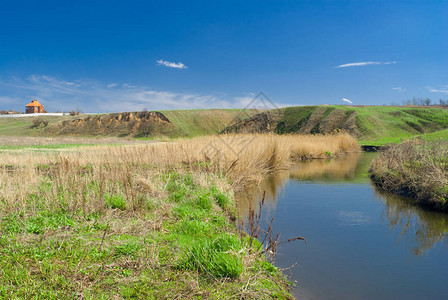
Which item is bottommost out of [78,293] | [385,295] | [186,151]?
[385,295]

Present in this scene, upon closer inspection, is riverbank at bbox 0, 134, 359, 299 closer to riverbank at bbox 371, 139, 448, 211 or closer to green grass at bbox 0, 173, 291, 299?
green grass at bbox 0, 173, 291, 299

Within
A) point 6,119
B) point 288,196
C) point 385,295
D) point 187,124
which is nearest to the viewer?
point 385,295

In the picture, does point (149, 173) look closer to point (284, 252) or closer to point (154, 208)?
point (154, 208)

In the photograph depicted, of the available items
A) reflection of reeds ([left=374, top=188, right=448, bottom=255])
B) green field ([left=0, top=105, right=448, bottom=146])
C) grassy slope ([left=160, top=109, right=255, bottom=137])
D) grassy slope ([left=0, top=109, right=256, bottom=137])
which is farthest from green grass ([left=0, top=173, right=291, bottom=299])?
→ grassy slope ([left=160, top=109, right=255, bottom=137])

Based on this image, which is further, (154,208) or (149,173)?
(149,173)

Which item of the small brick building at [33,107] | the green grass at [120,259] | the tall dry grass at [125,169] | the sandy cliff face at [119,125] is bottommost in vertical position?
the green grass at [120,259]

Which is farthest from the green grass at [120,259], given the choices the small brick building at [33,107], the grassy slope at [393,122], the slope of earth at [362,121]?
the small brick building at [33,107]

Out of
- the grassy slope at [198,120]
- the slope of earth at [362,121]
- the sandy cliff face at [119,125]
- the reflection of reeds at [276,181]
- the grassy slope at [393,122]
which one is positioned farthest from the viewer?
the grassy slope at [198,120]

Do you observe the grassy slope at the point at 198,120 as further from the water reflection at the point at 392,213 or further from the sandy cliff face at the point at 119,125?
the water reflection at the point at 392,213

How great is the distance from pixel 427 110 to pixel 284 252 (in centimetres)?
7209

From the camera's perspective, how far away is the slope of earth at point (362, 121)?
168 ft

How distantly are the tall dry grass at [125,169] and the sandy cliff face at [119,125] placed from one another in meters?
58.6

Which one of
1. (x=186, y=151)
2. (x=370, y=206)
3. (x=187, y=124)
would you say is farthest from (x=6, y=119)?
(x=370, y=206)

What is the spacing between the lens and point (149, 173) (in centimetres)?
855
